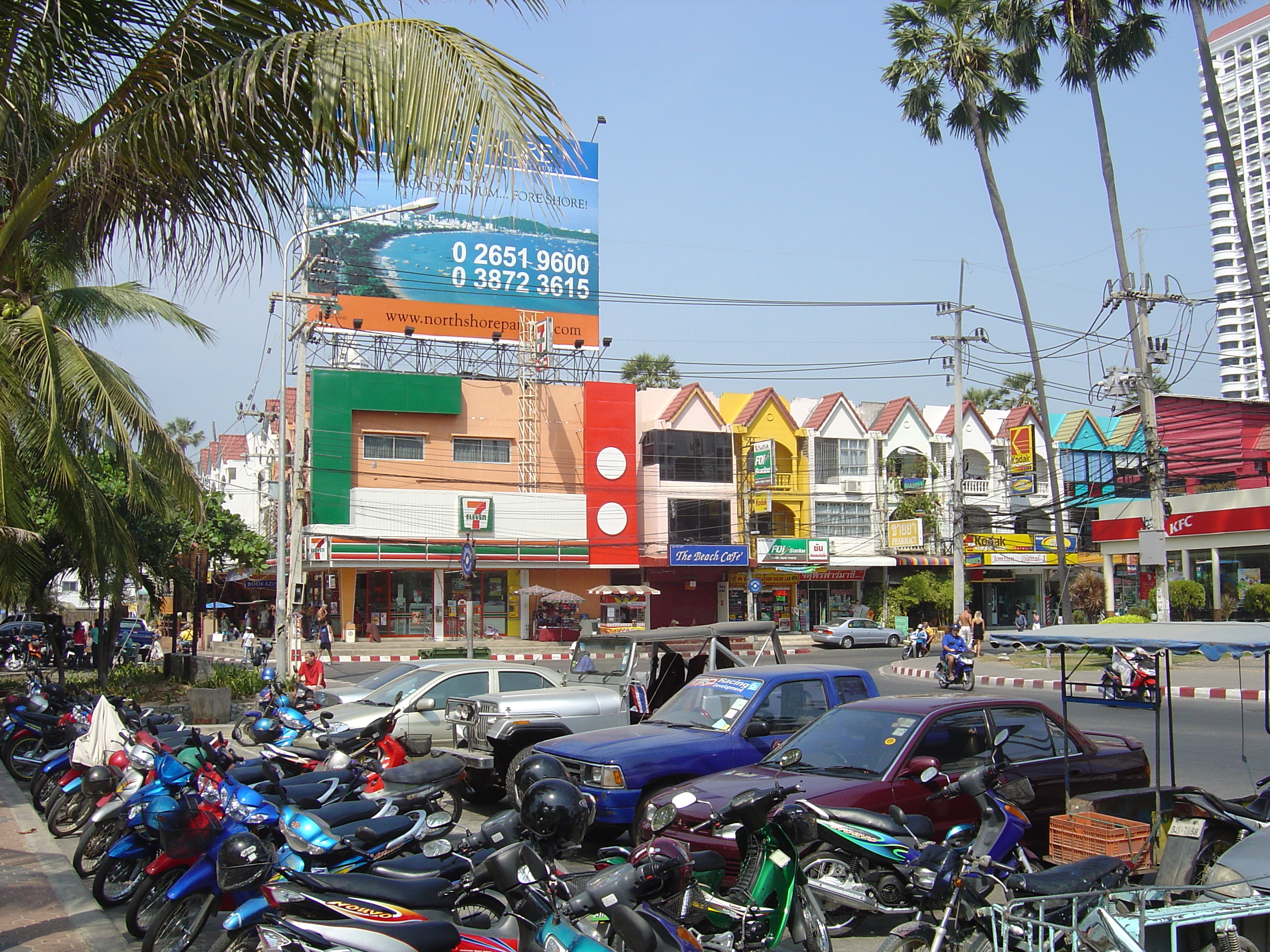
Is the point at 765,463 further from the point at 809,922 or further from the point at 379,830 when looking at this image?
the point at 809,922

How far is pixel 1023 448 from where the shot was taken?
136 ft

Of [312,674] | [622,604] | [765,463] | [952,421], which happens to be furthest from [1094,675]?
[952,421]

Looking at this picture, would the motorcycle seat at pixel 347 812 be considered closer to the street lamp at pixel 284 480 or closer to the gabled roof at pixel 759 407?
the street lamp at pixel 284 480

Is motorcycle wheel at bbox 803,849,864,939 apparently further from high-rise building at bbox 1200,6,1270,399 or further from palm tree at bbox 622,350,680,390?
high-rise building at bbox 1200,6,1270,399

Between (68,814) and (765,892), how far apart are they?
729 cm

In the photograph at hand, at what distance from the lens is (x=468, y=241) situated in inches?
1715

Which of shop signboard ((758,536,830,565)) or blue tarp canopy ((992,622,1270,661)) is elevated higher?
shop signboard ((758,536,830,565))

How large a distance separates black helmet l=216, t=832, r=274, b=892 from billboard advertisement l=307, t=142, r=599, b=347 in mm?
36935

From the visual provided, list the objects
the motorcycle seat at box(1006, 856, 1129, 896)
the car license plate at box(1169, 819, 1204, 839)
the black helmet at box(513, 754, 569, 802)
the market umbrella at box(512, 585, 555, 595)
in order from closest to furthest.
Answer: the motorcycle seat at box(1006, 856, 1129, 896) < the car license plate at box(1169, 819, 1204, 839) < the black helmet at box(513, 754, 569, 802) < the market umbrella at box(512, 585, 555, 595)

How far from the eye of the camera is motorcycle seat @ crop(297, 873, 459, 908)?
466 centimetres

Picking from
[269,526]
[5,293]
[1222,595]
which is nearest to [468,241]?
[269,526]

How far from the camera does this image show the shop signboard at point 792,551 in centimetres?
4547

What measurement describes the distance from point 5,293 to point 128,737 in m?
4.62

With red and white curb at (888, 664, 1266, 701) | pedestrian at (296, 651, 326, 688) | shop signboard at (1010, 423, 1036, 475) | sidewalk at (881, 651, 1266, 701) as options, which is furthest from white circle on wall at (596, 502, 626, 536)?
pedestrian at (296, 651, 326, 688)
